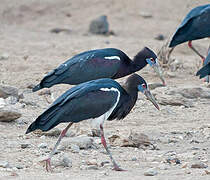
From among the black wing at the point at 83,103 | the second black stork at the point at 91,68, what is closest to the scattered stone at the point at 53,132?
the second black stork at the point at 91,68

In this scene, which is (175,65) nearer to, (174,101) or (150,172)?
(174,101)

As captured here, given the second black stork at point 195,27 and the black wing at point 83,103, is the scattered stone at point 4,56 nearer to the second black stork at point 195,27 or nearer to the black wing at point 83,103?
A: the second black stork at point 195,27

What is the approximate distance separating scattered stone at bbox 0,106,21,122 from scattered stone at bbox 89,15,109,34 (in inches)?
352

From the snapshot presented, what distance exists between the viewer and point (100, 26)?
16.8 metres

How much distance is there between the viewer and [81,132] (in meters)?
7.87

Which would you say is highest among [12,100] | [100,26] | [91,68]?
[91,68]

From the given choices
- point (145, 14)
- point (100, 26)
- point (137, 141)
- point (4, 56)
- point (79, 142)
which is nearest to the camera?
point (79, 142)

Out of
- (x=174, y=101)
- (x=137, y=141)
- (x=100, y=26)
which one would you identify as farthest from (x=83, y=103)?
(x=100, y=26)

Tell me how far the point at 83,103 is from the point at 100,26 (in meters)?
10.3

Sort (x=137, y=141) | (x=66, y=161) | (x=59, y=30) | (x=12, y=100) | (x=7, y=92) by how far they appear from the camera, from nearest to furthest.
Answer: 1. (x=66, y=161)
2. (x=137, y=141)
3. (x=12, y=100)
4. (x=7, y=92)
5. (x=59, y=30)

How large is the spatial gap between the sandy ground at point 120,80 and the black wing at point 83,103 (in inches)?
17.8

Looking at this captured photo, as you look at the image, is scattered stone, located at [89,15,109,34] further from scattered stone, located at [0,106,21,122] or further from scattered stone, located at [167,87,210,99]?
scattered stone, located at [0,106,21,122]

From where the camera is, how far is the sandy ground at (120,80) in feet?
21.5

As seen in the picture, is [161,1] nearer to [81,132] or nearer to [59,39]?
[59,39]
